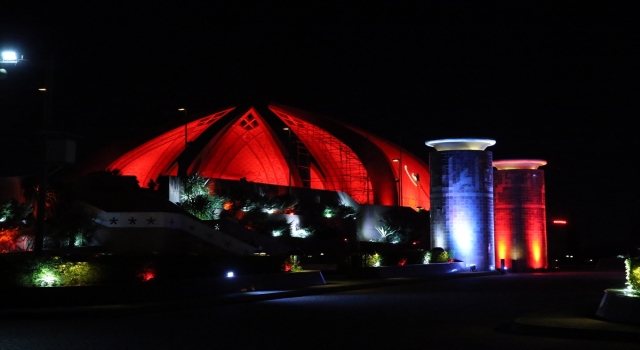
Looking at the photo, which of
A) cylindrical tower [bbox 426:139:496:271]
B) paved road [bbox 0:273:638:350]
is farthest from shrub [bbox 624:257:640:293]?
cylindrical tower [bbox 426:139:496:271]

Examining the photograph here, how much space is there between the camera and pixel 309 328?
38.8 feet

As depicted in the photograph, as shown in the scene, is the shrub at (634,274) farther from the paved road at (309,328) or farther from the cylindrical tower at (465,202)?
the cylindrical tower at (465,202)

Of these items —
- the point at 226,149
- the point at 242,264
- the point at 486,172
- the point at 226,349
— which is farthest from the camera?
the point at 226,149

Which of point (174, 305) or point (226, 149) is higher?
point (226, 149)

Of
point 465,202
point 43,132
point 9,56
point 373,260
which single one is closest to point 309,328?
point 43,132

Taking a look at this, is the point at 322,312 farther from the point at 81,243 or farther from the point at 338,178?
the point at 338,178

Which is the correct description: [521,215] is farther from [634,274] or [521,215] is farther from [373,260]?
[634,274]

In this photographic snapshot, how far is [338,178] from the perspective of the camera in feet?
194

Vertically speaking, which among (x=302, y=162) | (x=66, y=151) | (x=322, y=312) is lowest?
(x=322, y=312)

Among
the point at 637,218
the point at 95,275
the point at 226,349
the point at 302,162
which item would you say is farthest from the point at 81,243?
the point at 637,218

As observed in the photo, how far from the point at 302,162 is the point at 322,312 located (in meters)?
44.1

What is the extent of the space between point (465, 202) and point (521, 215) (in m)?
7.17

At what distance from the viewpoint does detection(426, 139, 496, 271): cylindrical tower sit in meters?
37.9

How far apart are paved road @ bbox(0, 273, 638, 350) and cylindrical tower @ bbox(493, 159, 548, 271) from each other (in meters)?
26.7
